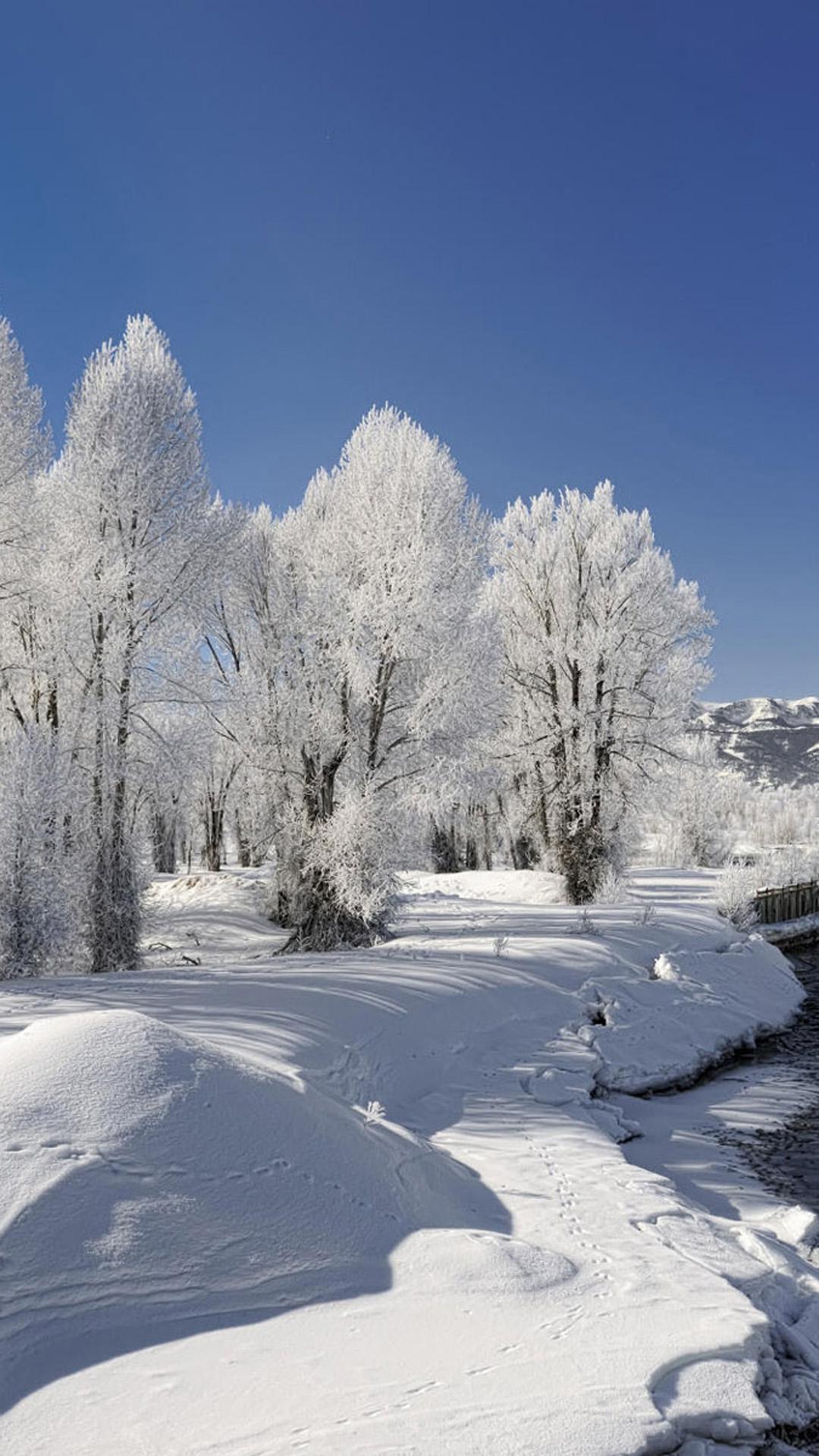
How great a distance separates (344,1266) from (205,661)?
43.9 ft

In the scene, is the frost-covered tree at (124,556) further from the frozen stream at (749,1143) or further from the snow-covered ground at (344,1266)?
the frozen stream at (749,1143)

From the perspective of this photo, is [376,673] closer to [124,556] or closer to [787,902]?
[124,556]

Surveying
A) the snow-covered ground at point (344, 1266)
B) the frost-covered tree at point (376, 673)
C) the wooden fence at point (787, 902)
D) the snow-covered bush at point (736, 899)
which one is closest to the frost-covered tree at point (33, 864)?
the snow-covered ground at point (344, 1266)

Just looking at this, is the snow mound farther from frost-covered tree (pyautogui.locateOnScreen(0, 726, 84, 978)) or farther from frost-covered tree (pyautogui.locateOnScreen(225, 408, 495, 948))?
frost-covered tree (pyautogui.locateOnScreen(225, 408, 495, 948))

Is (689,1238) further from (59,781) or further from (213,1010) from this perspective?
(59,781)

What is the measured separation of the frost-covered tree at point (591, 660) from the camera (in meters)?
21.7

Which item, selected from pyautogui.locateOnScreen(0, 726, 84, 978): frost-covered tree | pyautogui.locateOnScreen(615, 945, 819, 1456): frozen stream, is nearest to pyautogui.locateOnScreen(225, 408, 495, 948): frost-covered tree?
pyautogui.locateOnScreen(0, 726, 84, 978): frost-covered tree

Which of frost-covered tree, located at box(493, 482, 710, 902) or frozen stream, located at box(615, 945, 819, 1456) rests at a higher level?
frost-covered tree, located at box(493, 482, 710, 902)

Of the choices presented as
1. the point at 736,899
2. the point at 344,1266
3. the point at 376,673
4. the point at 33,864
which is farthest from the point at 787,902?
the point at 344,1266

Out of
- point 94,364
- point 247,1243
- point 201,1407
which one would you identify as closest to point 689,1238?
point 247,1243

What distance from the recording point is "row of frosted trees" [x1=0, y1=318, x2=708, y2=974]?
13609 millimetres

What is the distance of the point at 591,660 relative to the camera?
21.6 metres

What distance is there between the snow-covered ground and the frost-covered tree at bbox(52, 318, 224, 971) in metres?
5.03

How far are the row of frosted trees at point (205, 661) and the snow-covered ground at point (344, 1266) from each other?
494cm
